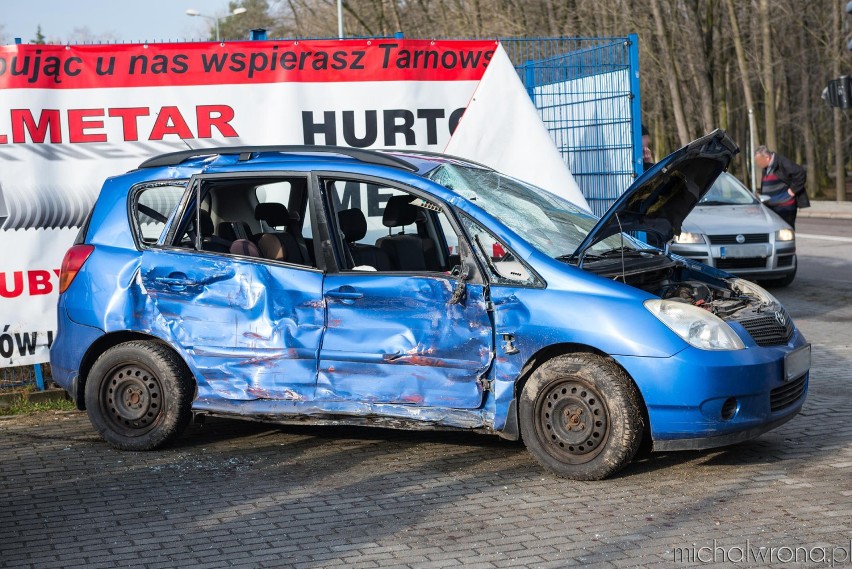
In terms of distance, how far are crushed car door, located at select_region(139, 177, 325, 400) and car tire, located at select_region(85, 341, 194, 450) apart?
0.13 metres

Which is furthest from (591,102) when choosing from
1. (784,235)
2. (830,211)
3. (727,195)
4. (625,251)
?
(830,211)

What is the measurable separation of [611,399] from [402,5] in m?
33.4

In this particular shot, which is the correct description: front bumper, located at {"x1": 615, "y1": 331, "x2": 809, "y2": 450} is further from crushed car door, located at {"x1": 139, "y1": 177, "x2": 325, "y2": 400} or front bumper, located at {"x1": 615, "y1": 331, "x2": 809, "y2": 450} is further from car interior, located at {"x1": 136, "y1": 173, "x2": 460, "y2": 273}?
crushed car door, located at {"x1": 139, "y1": 177, "x2": 325, "y2": 400}

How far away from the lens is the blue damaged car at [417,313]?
19.3 ft

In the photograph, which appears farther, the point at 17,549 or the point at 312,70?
the point at 312,70

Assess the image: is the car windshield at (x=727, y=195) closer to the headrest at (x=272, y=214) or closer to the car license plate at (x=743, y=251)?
the car license plate at (x=743, y=251)

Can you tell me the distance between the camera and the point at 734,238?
46.3 ft

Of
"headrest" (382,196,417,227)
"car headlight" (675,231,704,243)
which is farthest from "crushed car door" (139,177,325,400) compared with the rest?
"car headlight" (675,231,704,243)

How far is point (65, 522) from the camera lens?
5660 millimetres

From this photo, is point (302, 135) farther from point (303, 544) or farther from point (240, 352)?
point (303, 544)

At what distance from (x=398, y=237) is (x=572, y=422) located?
1.72m

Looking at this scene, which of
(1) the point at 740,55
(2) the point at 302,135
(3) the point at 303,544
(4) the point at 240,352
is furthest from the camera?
(1) the point at 740,55

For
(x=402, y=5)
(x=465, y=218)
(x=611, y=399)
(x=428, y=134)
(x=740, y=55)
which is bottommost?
(x=611, y=399)

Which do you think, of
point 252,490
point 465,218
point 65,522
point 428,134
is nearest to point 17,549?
point 65,522
